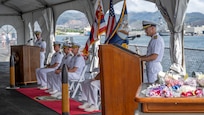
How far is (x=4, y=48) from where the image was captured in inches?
1075

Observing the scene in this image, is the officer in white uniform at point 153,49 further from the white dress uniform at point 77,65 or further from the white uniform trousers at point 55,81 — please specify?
the white uniform trousers at point 55,81

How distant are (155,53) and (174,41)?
3.02 metres

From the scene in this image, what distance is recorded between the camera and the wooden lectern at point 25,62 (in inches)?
350

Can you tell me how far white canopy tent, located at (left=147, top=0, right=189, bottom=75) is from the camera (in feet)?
23.7

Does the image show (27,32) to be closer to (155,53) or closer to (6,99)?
(6,99)

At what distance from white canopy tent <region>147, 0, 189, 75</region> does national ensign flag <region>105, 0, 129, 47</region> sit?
3.69 feet

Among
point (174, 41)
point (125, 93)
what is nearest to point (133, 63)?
point (125, 93)

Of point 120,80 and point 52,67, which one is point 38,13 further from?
point 120,80

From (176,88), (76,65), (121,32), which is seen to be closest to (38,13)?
(76,65)

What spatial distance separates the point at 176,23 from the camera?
7.31 metres

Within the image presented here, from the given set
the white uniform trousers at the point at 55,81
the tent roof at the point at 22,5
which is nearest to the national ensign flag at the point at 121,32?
the white uniform trousers at the point at 55,81

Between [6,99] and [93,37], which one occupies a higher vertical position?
[93,37]

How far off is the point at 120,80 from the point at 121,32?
3239 mm

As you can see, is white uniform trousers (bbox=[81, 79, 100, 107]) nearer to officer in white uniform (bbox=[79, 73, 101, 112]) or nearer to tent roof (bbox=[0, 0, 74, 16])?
officer in white uniform (bbox=[79, 73, 101, 112])
